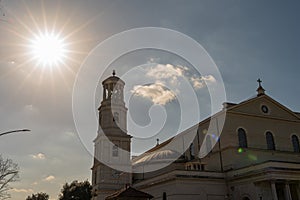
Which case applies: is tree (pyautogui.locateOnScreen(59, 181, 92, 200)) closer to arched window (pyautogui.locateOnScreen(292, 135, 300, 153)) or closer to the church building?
the church building

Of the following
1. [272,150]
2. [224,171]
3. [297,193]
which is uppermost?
[272,150]

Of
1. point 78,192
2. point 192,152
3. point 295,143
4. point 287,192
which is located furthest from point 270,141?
point 78,192

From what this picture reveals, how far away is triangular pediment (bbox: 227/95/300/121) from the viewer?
109 feet

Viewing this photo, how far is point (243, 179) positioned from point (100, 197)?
18226 millimetres

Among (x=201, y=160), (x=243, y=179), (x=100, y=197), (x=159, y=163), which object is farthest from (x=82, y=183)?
(x=243, y=179)

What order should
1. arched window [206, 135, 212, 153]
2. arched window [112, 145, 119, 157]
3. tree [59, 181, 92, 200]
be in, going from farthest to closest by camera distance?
1. tree [59, 181, 92, 200]
2. arched window [112, 145, 119, 157]
3. arched window [206, 135, 212, 153]

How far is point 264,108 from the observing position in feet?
113

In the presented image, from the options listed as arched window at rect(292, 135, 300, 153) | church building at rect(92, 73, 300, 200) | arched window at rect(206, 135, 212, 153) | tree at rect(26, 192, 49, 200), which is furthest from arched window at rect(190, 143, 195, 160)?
tree at rect(26, 192, 49, 200)

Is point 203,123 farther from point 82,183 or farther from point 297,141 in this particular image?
point 82,183

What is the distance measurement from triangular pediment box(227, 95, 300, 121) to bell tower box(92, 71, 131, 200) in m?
15.4

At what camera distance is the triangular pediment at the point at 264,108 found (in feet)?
109

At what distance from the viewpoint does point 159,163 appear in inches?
1528

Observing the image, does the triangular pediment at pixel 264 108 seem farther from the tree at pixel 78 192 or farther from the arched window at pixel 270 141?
the tree at pixel 78 192

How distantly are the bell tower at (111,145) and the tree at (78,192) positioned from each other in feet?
34.9
